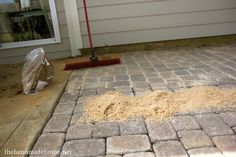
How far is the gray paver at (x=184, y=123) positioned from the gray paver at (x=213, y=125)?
0.15ft

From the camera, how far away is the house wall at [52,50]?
465 cm

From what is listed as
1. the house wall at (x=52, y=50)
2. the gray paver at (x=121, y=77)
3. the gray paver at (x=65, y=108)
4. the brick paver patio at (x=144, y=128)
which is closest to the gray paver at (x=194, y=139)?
the brick paver patio at (x=144, y=128)

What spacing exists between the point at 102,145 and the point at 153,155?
1.13 feet

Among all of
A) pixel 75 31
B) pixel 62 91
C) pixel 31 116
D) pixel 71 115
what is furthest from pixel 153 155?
pixel 75 31

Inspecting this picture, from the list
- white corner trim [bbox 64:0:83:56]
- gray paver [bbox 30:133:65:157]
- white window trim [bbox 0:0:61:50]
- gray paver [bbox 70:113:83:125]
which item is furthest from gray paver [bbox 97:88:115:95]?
white window trim [bbox 0:0:61:50]

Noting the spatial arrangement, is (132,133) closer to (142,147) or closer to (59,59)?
(142,147)

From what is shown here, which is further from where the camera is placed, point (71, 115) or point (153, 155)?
point (71, 115)

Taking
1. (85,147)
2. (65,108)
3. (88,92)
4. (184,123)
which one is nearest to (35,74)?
(88,92)

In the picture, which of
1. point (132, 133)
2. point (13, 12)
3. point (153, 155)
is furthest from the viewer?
point (13, 12)

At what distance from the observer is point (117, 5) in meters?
4.62

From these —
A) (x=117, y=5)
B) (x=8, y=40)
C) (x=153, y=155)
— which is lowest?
(x=153, y=155)

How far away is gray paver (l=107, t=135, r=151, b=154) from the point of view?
1.76 m

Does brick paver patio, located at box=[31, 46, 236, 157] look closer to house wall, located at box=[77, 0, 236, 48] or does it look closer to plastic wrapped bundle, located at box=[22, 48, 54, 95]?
plastic wrapped bundle, located at box=[22, 48, 54, 95]

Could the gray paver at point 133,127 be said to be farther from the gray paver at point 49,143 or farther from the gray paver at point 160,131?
the gray paver at point 49,143
